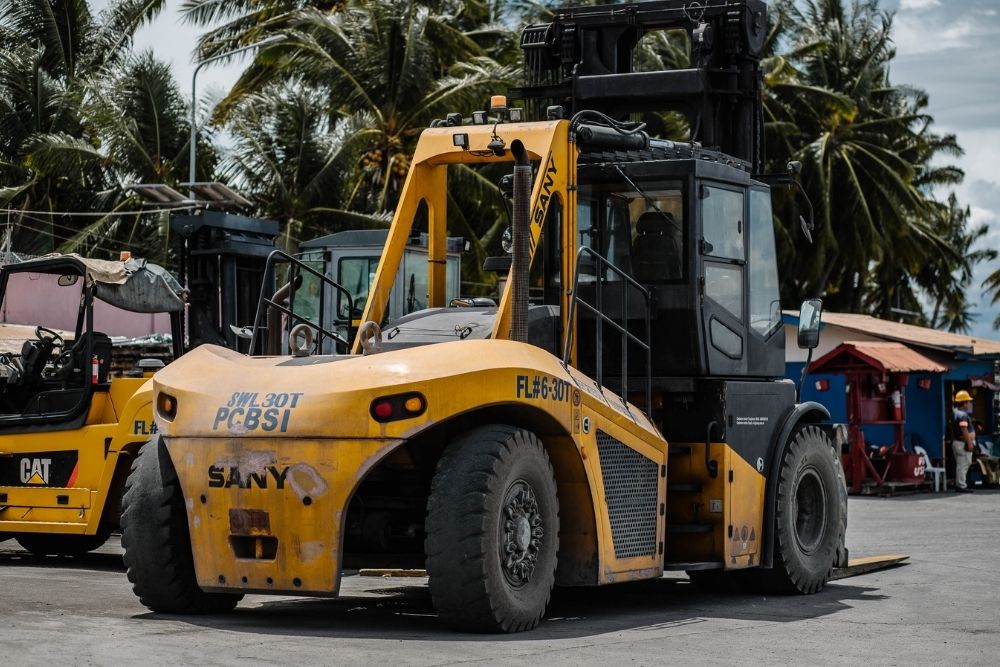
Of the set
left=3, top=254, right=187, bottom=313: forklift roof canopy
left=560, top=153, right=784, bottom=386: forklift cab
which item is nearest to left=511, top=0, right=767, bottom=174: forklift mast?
left=560, top=153, right=784, bottom=386: forklift cab

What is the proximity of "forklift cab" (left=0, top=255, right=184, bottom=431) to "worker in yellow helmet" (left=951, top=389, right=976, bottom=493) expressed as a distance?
62.4 feet

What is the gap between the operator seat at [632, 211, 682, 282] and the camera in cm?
1127

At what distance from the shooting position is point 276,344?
11078mm

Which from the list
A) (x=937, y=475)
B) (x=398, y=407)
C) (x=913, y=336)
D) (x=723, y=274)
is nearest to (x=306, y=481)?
(x=398, y=407)

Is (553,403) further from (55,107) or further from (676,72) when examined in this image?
(55,107)

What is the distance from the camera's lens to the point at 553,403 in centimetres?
931

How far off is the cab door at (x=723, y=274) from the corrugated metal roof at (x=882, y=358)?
1672 centimetres

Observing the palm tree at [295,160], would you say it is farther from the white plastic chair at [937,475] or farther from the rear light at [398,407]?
the rear light at [398,407]

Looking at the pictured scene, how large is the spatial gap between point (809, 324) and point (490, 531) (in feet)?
13.2

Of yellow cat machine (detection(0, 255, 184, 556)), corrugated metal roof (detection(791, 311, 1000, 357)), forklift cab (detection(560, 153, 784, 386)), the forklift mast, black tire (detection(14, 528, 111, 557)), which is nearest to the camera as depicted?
forklift cab (detection(560, 153, 784, 386))

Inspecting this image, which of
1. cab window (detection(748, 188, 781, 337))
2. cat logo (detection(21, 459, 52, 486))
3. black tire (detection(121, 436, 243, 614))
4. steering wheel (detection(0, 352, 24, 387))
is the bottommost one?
black tire (detection(121, 436, 243, 614))

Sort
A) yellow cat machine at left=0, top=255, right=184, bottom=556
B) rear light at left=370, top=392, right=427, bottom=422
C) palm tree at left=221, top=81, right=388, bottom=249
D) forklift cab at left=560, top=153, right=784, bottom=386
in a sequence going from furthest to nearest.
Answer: palm tree at left=221, top=81, right=388, bottom=249 < yellow cat machine at left=0, top=255, right=184, bottom=556 < forklift cab at left=560, top=153, right=784, bottom=386 < rear light at left=370, top=392, right=427, bottom=422

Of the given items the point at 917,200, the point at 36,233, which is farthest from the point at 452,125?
the point at 917,200

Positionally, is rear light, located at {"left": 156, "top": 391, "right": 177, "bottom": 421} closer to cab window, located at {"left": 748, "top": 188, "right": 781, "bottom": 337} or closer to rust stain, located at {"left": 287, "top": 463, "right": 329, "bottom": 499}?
rust stain, located at {"left": 287, "top": 463, "right": 329, "bottom": 499}
